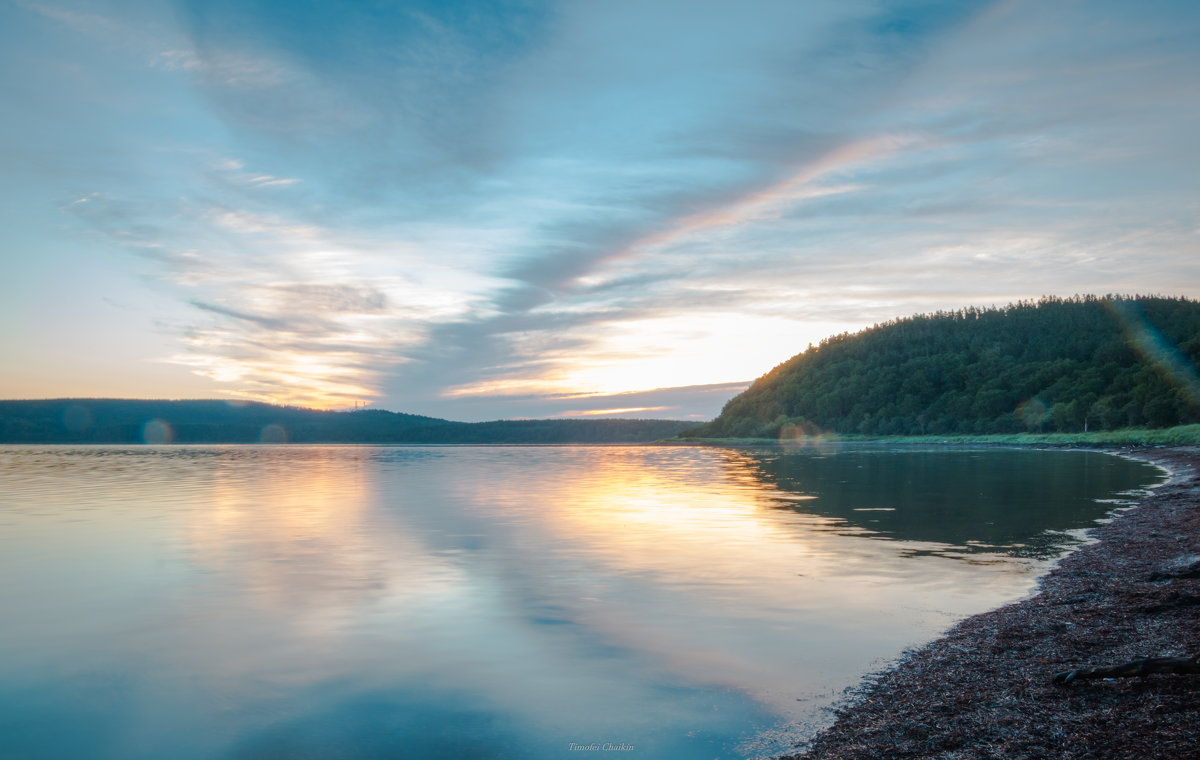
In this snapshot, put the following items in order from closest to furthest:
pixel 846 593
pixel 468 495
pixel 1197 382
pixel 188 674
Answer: pixel 188 674
pixel 846 593
pixel 468 495
pixel 1197 382

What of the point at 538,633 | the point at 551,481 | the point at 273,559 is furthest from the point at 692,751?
the point at 551,481

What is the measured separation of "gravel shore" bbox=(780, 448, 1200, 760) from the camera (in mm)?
7125

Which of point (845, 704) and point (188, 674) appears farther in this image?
point (188, 674)

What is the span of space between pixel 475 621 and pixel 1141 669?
10.1m

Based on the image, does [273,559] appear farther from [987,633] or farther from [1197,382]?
[1197,382]

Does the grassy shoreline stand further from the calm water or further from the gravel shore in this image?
the gravel shore

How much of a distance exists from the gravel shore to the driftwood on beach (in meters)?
0.08

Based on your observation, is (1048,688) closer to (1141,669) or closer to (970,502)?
(1141,669)

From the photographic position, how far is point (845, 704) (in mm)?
9125

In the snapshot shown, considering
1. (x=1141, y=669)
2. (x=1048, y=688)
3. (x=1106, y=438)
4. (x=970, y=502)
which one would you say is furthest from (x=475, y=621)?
(x=1106, y=438)

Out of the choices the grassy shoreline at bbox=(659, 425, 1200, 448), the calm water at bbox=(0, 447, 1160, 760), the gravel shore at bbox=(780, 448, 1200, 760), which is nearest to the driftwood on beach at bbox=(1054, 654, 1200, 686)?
the gravel shore at bbox=(780, 448, 1200, 760)

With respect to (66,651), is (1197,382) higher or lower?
higher

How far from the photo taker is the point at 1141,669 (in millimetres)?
8406

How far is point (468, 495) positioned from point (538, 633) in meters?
29.3
